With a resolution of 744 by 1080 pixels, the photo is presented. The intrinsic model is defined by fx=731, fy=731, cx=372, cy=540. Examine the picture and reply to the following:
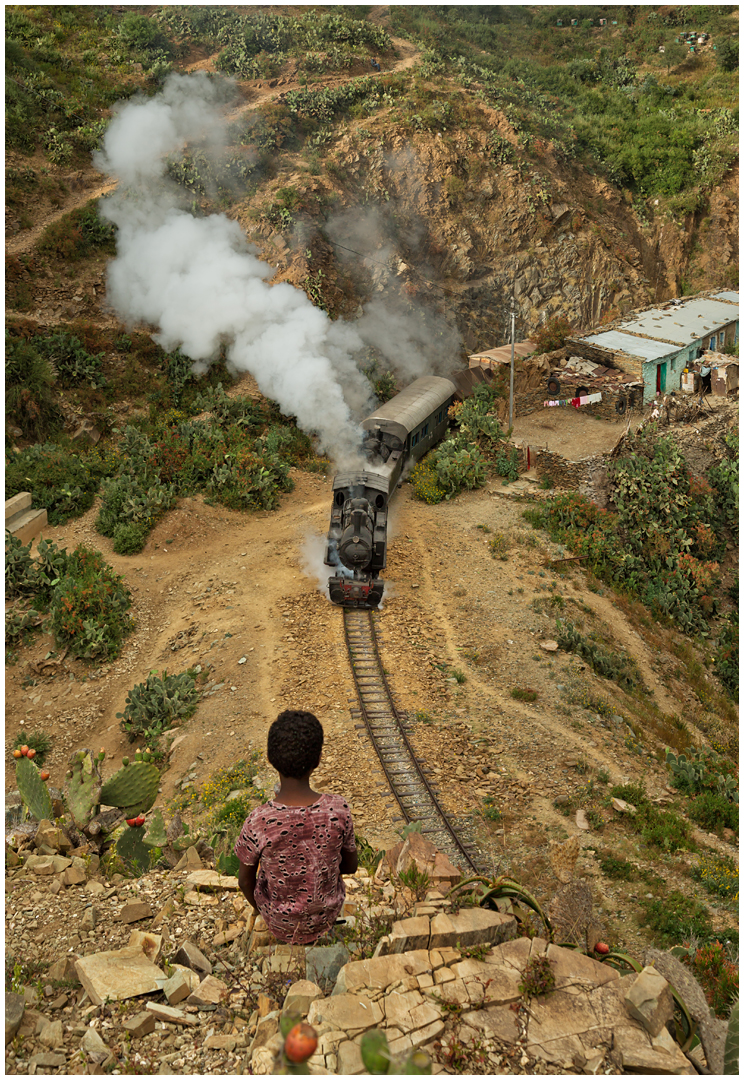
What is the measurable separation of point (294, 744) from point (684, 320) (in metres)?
32.0

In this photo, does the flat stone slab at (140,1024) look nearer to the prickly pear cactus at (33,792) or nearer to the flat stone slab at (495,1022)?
the flat stone slab at (495,1022)

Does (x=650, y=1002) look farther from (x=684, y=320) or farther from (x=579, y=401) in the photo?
(x=684, y=320)

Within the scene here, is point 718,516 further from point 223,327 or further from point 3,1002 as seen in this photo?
point 3,1002

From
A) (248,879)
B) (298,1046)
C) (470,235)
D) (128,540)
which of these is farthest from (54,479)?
(470,235)

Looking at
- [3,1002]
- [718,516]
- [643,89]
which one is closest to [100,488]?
[3,1002]

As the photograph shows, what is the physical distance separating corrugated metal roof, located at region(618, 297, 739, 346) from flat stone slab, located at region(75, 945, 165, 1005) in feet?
94.1

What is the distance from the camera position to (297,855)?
4.63 m

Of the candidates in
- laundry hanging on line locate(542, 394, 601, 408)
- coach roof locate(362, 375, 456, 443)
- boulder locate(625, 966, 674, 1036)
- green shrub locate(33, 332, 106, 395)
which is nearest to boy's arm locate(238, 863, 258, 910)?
boulder locate(625, 966, 674, 1036)

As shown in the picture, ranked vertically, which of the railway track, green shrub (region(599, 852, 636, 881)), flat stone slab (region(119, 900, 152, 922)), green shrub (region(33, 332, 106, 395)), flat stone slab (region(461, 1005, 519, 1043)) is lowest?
green shrub (region(599, 852, 636, 881))

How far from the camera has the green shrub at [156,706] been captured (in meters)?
13.5

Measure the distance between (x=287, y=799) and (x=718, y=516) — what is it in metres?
22.3

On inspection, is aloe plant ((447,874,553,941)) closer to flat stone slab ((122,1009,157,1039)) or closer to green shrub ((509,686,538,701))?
flat stone slab ((122,1009,157,1039))

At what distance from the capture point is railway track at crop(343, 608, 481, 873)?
1030 centimetres

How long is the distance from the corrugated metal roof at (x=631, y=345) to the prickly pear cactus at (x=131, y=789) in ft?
77.3
